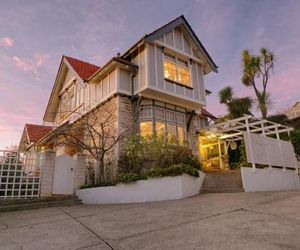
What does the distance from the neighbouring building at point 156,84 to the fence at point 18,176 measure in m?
1.74

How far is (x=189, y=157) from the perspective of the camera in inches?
364

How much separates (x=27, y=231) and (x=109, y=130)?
6.79 metres

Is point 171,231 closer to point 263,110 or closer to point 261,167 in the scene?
point 261,167

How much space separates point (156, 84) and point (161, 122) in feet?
6.14

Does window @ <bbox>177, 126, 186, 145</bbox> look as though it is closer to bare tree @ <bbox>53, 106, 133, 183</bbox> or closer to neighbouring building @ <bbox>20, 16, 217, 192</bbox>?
neighbouring building @ <bbox>20, 16, 217, 192</bbox>

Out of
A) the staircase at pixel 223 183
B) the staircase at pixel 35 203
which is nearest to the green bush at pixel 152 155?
the staircase at pixel 223 183

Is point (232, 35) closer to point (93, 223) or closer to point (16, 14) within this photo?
point (16, 14)

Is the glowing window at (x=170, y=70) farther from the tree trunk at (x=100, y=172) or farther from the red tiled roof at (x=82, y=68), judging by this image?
the tree trunk at (x=100, y=172)

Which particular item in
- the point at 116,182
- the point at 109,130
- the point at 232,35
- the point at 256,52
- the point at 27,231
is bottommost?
the point at 27,231

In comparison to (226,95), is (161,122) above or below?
below

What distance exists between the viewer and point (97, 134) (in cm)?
1116

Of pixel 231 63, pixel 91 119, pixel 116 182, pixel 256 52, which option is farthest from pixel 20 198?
pixel 256 52

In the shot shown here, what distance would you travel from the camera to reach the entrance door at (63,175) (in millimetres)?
8828

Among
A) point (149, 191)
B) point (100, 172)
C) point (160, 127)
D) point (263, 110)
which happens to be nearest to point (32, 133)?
point (100, 172)
